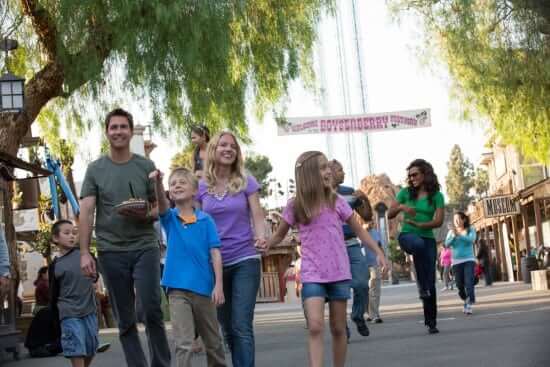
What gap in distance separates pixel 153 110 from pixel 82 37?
5.75 feet

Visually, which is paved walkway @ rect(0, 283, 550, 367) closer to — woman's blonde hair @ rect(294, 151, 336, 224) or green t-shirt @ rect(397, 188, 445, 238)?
green t-shirt @ rect(397, 188, 445, 238)

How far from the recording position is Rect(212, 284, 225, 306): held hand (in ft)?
22.0

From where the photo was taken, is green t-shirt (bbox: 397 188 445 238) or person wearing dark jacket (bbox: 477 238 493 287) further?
person wearing dark jacket (bbox: 477 238 493 287)

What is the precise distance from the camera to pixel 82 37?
17297 mm

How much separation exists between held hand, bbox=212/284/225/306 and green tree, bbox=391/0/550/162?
1564 centimetres

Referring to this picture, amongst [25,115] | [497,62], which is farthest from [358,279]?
[497,62]

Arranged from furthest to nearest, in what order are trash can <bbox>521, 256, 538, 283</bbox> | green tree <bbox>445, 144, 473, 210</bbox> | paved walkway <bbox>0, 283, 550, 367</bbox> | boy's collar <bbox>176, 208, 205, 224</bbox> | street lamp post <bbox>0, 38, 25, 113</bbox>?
green tree <bbox>445, 144, 473, 210</bbox>
trash can <bbox>521, 256, 538, 283</bbox>
street lamp post <bbox>0, 38, 25, 113</bbox>
paved walkway <bbox>0, 283, 550, 367</bbox>
boy's collar <bbox>176, 208, 205, 224</bbox>

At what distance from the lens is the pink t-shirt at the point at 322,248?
23.3 ft

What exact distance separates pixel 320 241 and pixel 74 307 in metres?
1.96

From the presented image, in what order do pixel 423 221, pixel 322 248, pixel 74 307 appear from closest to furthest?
pixel 322 248, pixel 74 307, pixel 423 221

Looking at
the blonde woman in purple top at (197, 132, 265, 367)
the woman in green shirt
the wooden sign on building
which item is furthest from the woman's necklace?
the wooden sign on building

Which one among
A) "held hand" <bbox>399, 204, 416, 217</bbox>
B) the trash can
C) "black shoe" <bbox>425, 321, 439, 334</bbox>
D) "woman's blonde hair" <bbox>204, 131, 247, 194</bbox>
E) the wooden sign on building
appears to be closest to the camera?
"woman's blonde hair" <bbox>204, 131, 247, 194</bbox>

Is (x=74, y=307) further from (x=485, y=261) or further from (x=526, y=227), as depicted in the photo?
(x=526, y=227)

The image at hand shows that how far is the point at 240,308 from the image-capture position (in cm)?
713
